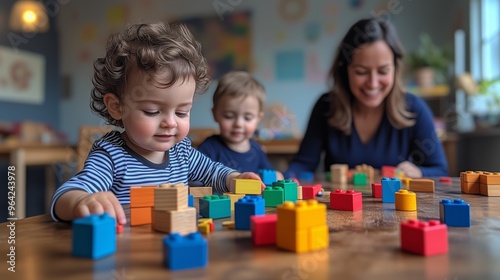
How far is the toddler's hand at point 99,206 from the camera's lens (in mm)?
547

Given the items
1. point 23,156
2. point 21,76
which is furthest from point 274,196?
point 21,76

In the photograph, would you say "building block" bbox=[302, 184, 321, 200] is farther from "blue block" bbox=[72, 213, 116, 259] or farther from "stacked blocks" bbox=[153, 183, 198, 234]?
"blue block" bbox=[72, 213, 116, 259]

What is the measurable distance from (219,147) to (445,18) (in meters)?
2.89

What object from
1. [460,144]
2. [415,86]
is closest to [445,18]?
[415,86]

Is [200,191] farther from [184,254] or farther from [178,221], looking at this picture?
[184,254]

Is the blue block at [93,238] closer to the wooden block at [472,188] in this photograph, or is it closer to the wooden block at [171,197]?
the wooden block at [171,197]

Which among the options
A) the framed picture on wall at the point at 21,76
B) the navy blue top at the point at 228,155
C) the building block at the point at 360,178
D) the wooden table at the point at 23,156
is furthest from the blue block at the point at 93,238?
the framed picture on wall at the point at 21,76

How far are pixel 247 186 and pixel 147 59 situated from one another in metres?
0.32

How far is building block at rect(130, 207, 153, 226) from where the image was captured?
58 cm

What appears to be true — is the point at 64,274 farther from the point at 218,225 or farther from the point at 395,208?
the point at 395,208

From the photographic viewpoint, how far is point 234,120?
4.83ft

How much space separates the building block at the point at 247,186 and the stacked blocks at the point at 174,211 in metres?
0.27

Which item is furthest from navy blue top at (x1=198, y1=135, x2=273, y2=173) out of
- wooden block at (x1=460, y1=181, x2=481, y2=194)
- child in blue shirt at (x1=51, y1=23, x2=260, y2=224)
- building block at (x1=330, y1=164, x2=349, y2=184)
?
wooden block at (x1=460, y1=181, x2=481, y2=194)

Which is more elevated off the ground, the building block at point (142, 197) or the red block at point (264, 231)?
the building block at point (142, 197)
